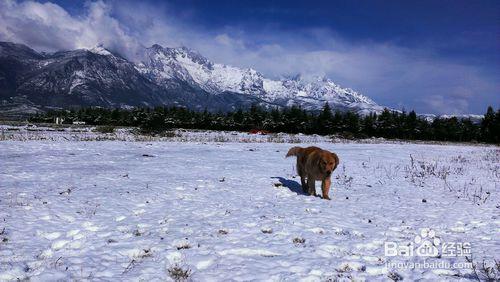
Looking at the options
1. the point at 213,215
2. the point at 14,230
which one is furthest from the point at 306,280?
the point at 14,230

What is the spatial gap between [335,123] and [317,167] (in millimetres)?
94696

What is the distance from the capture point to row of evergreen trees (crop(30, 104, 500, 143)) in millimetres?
100562

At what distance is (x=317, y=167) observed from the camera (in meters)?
12.0

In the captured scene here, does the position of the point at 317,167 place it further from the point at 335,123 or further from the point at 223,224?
the point at 335,123

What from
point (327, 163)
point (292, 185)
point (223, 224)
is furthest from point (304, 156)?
point (223, 224)

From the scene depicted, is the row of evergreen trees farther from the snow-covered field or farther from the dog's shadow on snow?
the snow-covered field

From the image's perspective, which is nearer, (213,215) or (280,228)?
(280,228)

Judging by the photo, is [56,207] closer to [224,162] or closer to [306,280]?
[306,280]

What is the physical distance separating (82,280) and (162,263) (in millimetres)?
1288

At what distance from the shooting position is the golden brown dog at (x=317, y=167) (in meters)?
11.8

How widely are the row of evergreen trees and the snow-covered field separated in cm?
8394

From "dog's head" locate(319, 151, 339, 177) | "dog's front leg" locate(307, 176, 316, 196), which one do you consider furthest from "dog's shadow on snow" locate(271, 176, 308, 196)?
"dog's head" locate(319, 151, 339, 177)

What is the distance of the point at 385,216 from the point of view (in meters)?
10.0

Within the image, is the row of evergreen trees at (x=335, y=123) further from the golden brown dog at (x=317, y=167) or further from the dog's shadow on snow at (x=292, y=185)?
the golden brown dog at (x=317, y=167)
